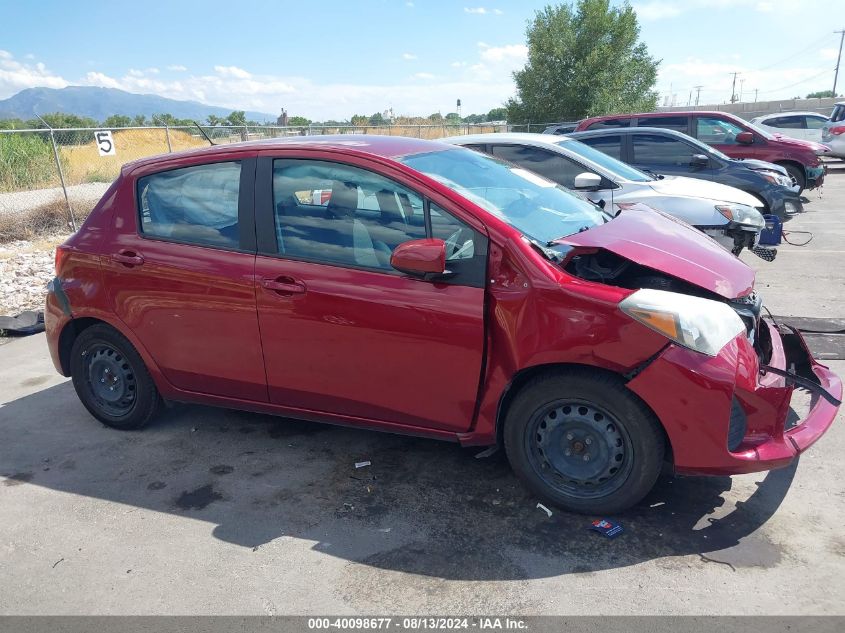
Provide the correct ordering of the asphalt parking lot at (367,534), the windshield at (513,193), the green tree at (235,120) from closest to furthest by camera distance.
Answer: the asphalt parking lot at (367,534) → the windshield at (513,193) → the green tree at (235,120)

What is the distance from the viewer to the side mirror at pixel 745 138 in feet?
41.8

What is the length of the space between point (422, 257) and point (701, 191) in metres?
5.59

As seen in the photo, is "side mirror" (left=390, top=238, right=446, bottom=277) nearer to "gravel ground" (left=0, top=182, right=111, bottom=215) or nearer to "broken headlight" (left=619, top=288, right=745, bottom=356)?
"broken headlight" (left=619, top=288, right=745, bottom=356)

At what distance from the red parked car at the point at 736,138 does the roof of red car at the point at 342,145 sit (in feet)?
30.9

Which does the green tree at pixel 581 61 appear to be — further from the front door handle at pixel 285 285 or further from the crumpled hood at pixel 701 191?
the front door handle at pixel 285 285

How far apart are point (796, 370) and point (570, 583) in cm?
182

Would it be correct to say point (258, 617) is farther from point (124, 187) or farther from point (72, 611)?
point (124, 187)

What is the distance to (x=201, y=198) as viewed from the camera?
3.95 meters

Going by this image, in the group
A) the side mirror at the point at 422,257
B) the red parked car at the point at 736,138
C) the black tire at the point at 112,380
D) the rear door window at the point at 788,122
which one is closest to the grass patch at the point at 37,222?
the black tire at the point at 112,380

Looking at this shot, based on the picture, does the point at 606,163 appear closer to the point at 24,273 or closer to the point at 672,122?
the point at 672,122

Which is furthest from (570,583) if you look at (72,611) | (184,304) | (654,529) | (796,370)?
(184,304)

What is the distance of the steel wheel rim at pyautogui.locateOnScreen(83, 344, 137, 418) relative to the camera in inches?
172

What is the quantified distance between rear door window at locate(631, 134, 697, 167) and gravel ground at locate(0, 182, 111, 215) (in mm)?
10094

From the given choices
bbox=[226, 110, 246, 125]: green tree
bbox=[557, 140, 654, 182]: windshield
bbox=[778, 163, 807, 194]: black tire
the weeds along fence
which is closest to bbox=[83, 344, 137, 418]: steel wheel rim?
bbox=[557, 140, 654, 182]: windshield
